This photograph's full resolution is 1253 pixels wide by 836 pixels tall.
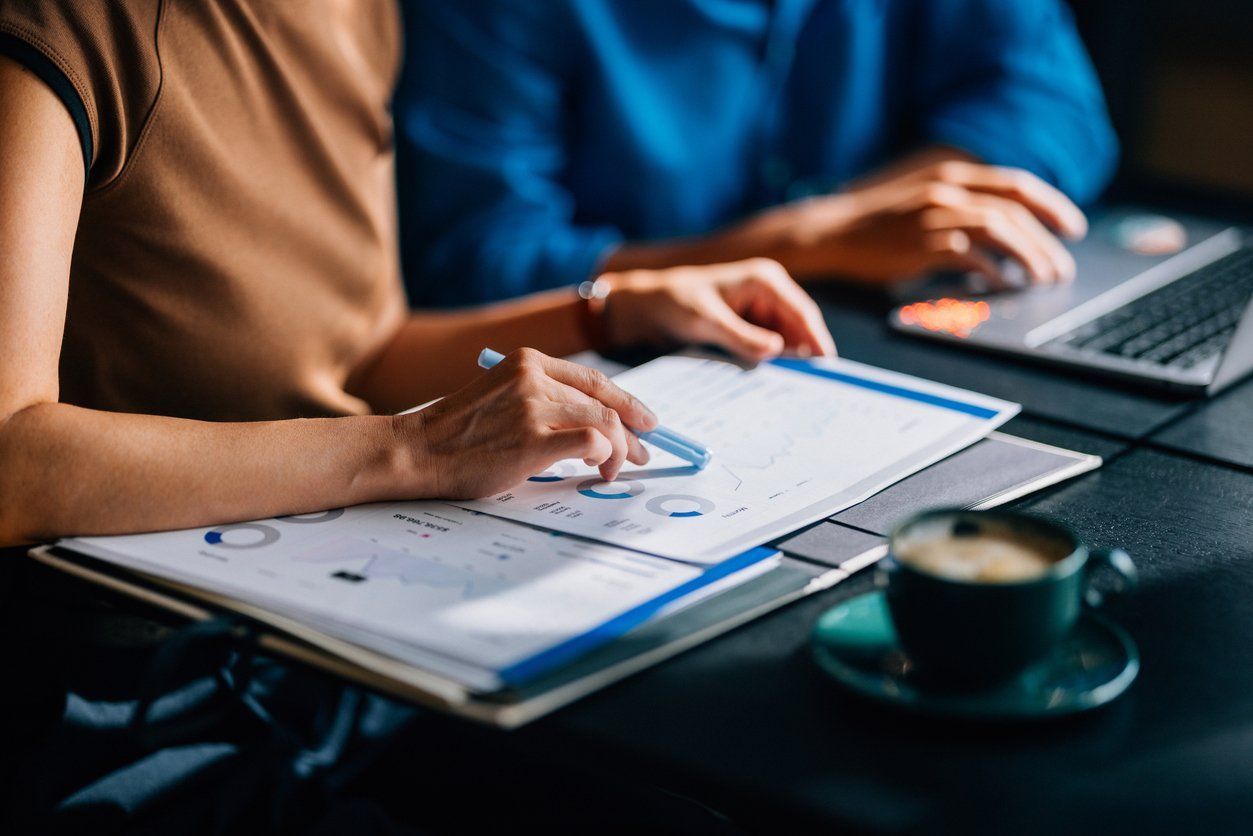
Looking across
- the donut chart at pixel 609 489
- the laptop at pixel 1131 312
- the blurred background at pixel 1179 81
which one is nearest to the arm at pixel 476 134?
the laptop at pixel 1131 312

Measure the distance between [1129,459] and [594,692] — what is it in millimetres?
462

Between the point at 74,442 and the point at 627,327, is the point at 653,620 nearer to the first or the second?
the point at 74,442

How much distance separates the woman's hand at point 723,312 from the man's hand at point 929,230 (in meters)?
0.17

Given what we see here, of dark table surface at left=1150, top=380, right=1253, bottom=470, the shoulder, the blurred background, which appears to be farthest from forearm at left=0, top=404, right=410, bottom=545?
the blurred background

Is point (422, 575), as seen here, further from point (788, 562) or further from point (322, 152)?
point (322, 152)

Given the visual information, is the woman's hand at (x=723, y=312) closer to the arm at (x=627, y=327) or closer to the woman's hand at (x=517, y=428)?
the arm at (x=627, y=327)

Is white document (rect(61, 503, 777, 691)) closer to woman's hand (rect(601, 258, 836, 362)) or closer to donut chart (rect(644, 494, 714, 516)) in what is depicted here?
donut chart (rect(644, 494, 714, 516))

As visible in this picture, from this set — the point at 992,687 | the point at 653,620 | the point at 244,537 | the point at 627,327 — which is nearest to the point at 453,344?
the point at 627,327

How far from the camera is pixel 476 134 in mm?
1448

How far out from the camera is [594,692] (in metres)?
0.56

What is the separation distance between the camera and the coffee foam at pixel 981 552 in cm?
54

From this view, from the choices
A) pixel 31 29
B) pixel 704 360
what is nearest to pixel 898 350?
pixel 704 360

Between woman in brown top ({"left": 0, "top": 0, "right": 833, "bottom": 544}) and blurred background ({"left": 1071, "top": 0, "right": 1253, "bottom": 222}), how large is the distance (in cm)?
160

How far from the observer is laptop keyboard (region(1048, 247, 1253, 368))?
102 centimetres
